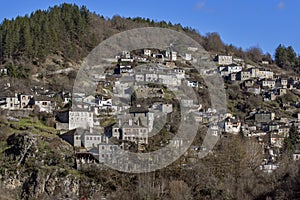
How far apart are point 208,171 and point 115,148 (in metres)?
4.69

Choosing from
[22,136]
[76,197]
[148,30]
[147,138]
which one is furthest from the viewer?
[148,30]

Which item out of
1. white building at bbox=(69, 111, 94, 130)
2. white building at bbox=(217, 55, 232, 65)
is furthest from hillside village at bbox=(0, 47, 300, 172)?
white building at bbox=(217, 55, 232, 65)

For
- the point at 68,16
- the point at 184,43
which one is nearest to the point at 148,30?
the point at 184,43

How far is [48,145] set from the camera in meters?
29.7

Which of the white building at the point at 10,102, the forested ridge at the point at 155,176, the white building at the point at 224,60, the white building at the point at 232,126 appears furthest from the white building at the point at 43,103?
the white building at the point at 224,60

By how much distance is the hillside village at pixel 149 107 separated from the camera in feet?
103

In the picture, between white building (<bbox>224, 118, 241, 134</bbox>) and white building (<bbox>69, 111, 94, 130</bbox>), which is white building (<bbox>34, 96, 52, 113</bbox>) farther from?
white building (<bbox>224, 118, 241, 134</bbox>)

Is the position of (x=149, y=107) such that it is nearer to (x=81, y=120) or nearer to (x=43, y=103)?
(x=81, y=120)

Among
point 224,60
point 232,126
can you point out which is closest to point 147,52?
point 224,60

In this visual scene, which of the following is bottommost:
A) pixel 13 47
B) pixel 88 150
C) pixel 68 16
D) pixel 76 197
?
pixel 76 197

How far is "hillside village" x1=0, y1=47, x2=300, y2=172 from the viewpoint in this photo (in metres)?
31.4

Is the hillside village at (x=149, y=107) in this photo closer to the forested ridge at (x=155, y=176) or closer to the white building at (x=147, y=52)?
the white building at (x=147, y=52)

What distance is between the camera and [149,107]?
3759 cm

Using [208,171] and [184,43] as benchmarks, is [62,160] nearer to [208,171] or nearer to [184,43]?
[208,171]
